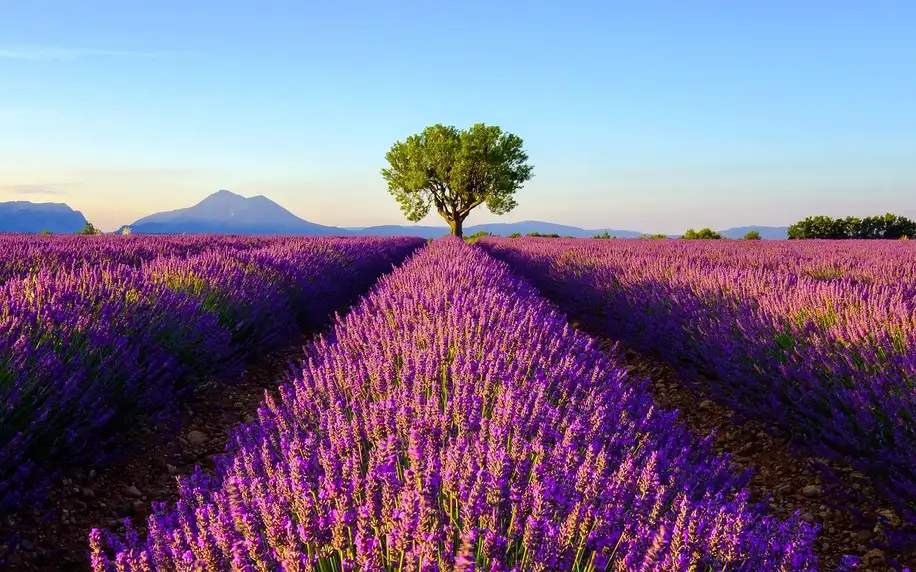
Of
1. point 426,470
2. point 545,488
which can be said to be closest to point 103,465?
point 426,470

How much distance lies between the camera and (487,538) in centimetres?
122

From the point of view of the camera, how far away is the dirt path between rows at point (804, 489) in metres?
2.79

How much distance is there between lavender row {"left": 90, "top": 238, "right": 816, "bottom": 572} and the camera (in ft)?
4.28

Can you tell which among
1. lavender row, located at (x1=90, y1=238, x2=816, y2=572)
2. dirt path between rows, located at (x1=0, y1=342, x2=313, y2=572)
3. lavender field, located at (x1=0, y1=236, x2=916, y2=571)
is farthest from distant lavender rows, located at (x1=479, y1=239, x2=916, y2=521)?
dirt path between rows, located at (x1=0, y1=342, x2=313, y2=572)

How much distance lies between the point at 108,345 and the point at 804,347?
391 cm

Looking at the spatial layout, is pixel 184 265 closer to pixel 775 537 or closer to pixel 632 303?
pixel 632 303

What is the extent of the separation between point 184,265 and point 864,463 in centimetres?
560

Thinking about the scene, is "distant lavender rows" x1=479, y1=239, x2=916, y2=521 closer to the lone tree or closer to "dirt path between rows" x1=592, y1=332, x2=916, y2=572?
"dirt path between rows" x1=592, y1=332, x2=916, y2=572

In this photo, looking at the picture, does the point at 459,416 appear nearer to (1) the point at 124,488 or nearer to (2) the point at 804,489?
(1) the point at 124,488

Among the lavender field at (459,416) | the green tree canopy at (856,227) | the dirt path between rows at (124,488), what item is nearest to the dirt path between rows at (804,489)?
the lavender field at (459,416)

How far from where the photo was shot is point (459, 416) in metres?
2.01

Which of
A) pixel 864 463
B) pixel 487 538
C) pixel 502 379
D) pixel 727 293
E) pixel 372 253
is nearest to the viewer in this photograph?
pixel 487 538

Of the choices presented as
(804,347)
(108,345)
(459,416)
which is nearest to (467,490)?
(459,416)

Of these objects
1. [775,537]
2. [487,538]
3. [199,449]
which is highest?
[487,538]
